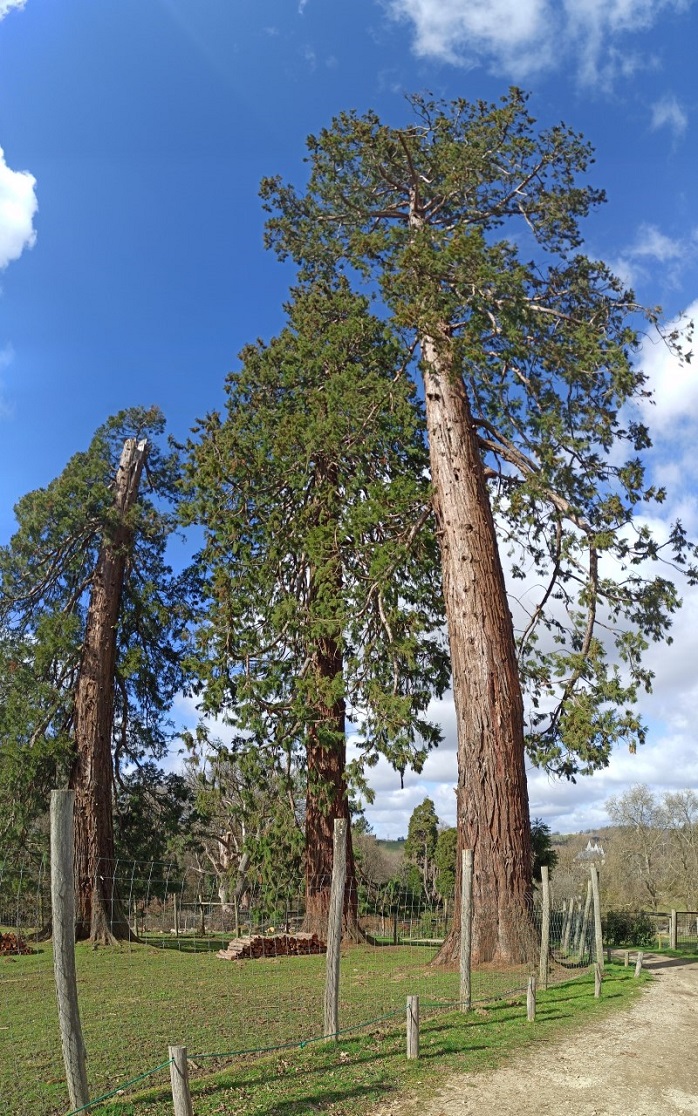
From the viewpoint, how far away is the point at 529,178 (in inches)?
592

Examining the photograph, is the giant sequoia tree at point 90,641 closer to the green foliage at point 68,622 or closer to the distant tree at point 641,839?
the green foliage at point 68,622

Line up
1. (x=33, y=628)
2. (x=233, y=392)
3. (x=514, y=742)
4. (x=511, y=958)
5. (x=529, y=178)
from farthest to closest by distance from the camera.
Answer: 1. (x=33, y=628)
2. (x=233, y=392)
3. (x=529, y=178)
4. (x=514, y=742)
5. (x=511, y=958)

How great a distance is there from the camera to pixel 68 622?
58.7ft

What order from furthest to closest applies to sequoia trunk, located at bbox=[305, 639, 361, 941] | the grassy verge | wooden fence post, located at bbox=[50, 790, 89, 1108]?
sequoia trunk, located at bbox=[305, 639, 361, 941] < the grassy verge < wooden fence post, located at bbox=[50, 790, 89, 1108]

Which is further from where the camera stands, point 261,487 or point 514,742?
point 261,487

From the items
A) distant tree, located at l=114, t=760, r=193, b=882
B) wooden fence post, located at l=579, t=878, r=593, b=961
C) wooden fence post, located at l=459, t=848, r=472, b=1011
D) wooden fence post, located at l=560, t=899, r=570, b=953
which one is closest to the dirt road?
wooden fence post, located at l=459, t=848, r=472, b=1011

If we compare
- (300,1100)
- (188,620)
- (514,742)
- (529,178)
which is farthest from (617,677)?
(188,620)

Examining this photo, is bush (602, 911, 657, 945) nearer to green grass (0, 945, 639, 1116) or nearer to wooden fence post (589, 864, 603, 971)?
green grass (0, 945, 639, 1116)

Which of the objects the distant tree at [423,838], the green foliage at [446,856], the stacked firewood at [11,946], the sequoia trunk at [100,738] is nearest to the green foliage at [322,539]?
the sequoia trunk at [100,738]

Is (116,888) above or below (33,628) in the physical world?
below

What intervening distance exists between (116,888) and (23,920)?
151 inches

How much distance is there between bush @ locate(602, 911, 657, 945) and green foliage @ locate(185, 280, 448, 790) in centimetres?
818

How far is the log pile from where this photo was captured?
13.9 meters

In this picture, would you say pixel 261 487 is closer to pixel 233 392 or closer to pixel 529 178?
pixel 233 392
